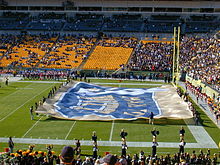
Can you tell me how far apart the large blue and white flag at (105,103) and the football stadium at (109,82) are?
7 cm

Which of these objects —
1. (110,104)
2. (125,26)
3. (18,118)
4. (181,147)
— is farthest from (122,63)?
(181,147)

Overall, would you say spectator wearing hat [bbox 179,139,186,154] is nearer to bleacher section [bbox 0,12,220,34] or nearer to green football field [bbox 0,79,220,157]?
green football field [bbox 0,79,220,157]

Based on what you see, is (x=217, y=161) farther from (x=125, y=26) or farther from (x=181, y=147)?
(x=125, y=26)

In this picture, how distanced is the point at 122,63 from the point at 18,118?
24027 millimetres

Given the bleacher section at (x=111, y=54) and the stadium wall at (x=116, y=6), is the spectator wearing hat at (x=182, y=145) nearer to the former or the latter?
the bleacher section at (x=111, y=54)

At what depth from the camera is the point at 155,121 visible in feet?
71.6

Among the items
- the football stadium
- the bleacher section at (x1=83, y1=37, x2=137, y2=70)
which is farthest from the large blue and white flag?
the bleacher section at (x1=83, y1=37, x2=137, y2=70)

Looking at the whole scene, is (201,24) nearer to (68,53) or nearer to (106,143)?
(68,53)

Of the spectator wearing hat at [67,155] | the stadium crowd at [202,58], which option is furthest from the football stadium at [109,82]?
the stadium crowd at [202,58]

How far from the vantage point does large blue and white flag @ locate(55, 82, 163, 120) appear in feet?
70.8

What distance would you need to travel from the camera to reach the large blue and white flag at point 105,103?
21578 millimetres

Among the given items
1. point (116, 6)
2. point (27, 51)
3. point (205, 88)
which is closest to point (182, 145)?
point (205, 88)

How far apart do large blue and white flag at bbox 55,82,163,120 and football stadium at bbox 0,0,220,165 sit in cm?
7

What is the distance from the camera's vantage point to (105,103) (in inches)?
969
